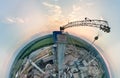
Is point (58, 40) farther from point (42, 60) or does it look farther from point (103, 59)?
point (103, 59)

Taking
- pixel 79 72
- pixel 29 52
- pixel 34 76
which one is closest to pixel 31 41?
pixel 29 52

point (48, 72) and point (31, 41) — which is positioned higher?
point (31, 41)


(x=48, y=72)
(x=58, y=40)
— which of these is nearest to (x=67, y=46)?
(x=58, y=40)

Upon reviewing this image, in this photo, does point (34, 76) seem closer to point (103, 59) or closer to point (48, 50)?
point (48, 50)

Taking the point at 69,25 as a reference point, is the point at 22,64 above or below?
below
